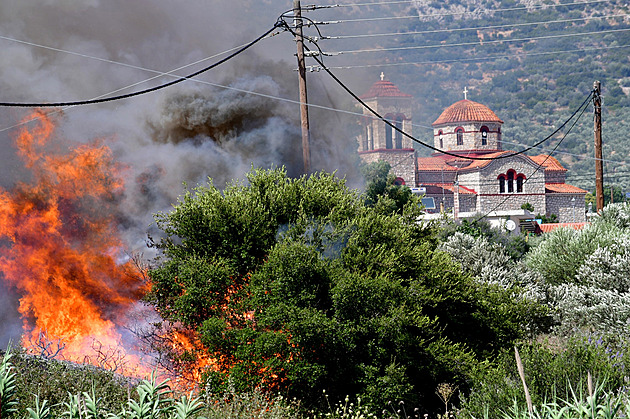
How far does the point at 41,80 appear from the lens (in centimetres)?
2592

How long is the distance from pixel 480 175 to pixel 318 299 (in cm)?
6957

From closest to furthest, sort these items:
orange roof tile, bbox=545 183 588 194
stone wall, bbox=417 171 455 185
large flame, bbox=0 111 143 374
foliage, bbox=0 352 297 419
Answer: foliage, bbox=0 352 297 419 → large flame, bbox=0 111 143 374 → orange roof tile, bbox=545 183 588 194 → stone wall, bbox=417 171 455 185

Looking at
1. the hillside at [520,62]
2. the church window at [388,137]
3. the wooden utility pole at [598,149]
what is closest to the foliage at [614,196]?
the hillside at [520,62]

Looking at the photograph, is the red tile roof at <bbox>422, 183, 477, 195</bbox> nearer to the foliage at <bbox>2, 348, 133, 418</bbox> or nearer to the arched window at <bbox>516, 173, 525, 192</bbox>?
the arched window at <bbox>516, 173, 525, 192</bbox>

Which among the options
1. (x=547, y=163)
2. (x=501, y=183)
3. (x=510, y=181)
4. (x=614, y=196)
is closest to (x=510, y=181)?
(x=510, y=181)

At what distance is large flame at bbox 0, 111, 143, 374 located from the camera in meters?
18.4

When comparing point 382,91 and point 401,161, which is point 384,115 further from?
point 401,161

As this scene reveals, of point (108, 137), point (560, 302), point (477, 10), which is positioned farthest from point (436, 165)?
point (477, 10)

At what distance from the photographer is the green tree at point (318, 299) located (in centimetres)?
1178

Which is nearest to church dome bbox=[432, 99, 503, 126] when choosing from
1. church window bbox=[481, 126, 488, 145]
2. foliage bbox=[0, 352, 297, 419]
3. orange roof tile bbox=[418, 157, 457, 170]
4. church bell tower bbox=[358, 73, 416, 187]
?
church window bbox=[481, 126, 488, 145]

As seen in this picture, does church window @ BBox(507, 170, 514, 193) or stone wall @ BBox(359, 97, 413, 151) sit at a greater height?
stone wall @ BBox(359, 97, 413, 151)

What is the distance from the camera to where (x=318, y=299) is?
1266cm

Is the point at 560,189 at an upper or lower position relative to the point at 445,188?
lower

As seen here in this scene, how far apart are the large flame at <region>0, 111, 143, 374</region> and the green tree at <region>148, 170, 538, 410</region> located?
5.13 metres
